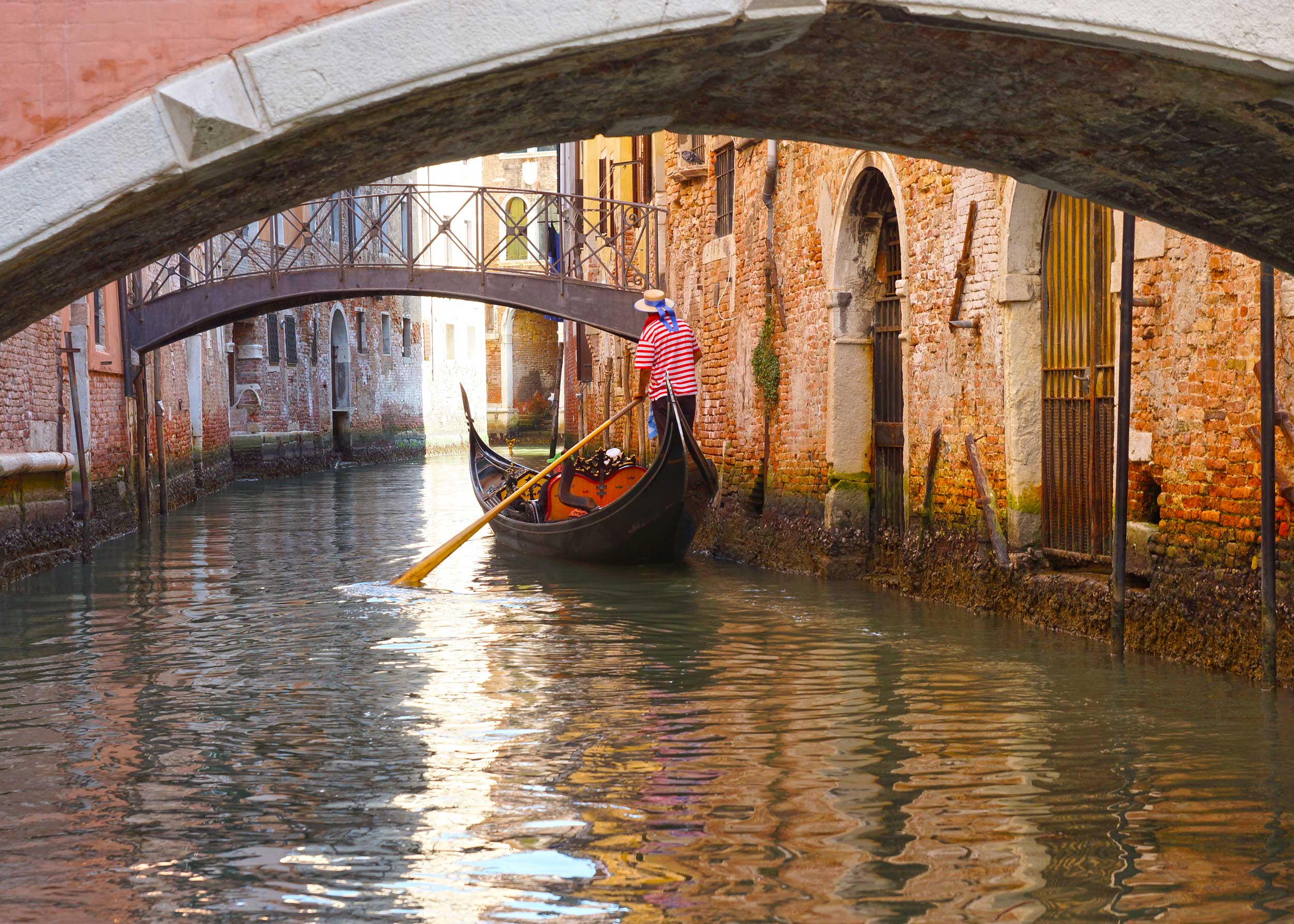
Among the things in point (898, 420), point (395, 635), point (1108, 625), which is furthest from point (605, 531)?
point (1108, 625)

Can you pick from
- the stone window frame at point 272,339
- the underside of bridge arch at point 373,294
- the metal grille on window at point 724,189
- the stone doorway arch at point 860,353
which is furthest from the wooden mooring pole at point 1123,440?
the stone window frame at point 272,339

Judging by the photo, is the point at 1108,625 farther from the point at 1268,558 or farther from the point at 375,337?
the point at 375,337

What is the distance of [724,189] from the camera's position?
410 inches

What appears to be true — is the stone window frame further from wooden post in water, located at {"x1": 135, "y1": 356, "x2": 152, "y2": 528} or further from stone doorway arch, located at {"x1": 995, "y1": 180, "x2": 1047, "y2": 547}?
stone doorway arch, located at {"x1": 995, "y1": 180, "x2": 1047, "y2": 547}

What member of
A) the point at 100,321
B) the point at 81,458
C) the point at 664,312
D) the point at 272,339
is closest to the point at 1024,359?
the point at 664,312

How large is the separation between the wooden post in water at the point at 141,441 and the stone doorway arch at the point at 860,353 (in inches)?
246

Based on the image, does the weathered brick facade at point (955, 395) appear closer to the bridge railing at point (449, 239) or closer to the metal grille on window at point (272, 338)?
the bridge railing at point (449, 239)

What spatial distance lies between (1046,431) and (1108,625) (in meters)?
1.04

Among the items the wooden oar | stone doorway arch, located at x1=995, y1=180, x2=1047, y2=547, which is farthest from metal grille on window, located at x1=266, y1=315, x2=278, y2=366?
stone doorway arch, located at x1=995, y1=180, x2=1047, y2=547

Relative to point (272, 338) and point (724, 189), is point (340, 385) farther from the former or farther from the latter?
point (724, 189)

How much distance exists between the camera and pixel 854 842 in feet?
10.9

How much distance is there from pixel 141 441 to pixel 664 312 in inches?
205

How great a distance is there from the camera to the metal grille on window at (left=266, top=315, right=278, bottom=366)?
1925cm

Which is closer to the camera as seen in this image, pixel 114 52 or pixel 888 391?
pixel 114 52
